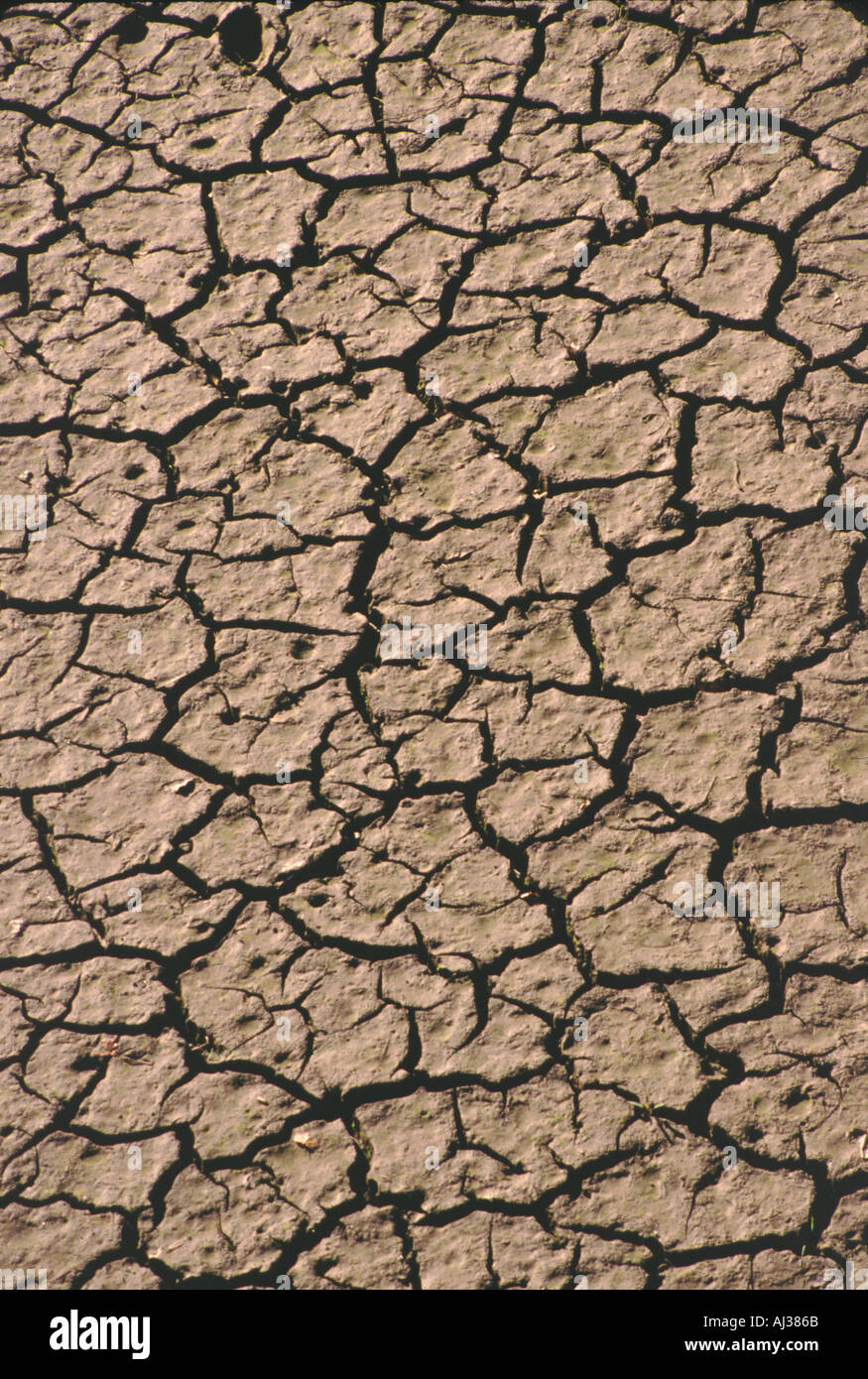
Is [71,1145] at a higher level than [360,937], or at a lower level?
lower

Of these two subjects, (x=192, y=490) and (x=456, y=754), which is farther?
(x=192, y=490)

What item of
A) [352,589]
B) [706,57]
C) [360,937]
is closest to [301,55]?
[706,57]

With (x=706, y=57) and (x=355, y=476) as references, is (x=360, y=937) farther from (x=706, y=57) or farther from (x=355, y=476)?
(x=706, y=57)

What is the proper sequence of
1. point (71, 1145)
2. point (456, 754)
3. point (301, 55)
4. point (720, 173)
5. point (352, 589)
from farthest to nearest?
point (301, 55) → point (720, 173) → point (352, 589) → point (456, 754) → point (71, 1145)

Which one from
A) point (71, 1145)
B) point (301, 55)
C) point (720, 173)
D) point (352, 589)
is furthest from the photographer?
point (301, 55)

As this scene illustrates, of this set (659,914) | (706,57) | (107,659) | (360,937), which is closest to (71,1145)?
(360,937)

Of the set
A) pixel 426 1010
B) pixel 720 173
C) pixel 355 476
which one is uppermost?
pixel 720 173
